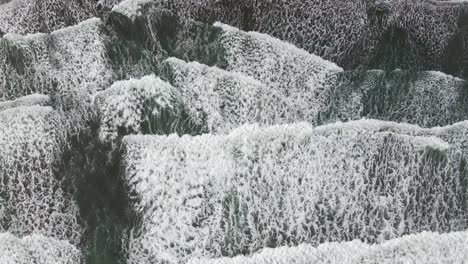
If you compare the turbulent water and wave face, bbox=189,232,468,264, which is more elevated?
the turbulent water

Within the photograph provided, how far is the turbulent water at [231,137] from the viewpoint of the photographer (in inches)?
14.4

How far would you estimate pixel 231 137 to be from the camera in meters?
0.37

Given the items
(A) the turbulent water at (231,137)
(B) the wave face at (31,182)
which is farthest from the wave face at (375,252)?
(B) the wave face at (31,182)

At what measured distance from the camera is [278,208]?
1.20 ft

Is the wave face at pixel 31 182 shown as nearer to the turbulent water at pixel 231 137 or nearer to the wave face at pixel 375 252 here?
the turbulent water at pixel 231 137

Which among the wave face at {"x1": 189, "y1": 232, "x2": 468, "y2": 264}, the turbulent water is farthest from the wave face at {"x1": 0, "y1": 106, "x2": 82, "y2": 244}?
the wave face at {"x1": 189, "y1": 232, "x2": 468, "y2": 264}

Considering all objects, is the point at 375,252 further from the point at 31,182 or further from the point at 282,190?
the point at 31,182

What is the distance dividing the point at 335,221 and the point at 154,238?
116mm

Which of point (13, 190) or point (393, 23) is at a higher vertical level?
point (393, 23)

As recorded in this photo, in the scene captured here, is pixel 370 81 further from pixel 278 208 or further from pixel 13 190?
pixel 13 190

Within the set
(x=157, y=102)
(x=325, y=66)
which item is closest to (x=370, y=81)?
(x=325, y=66)

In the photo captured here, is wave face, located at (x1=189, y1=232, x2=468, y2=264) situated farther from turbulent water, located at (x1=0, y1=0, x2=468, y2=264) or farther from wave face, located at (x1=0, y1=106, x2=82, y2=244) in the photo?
wave face, located at (x1=0, y1=106, x2=82, y2=244)

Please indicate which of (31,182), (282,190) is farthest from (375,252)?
(31,182)

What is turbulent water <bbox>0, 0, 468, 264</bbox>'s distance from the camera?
0.37m
